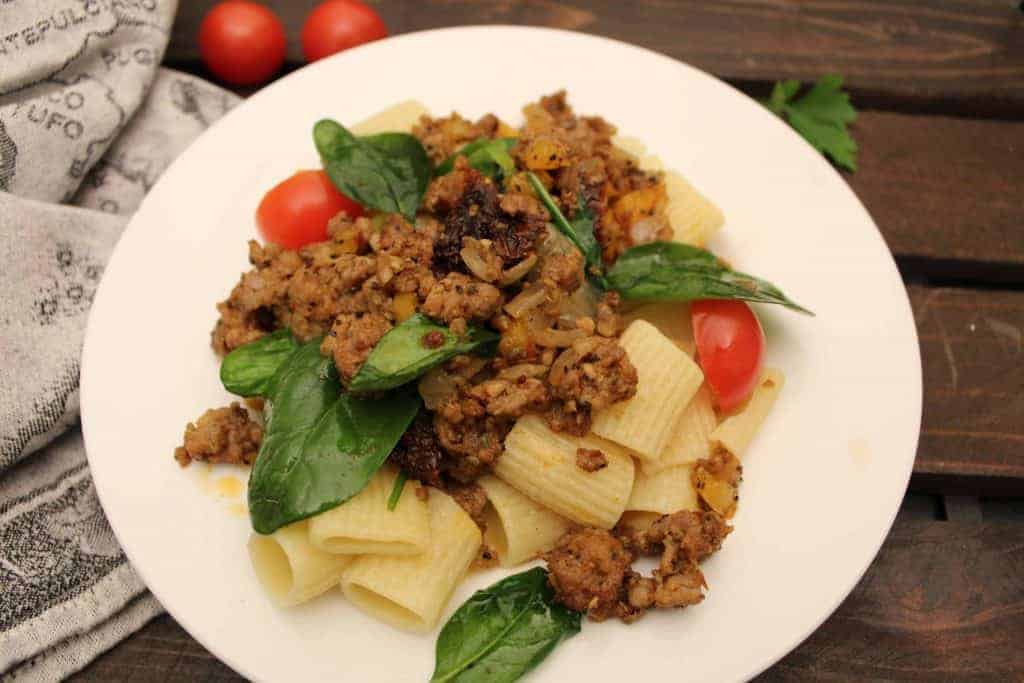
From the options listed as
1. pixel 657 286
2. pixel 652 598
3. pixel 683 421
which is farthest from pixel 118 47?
pixel 652 598

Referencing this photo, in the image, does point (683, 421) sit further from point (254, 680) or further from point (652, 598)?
point (254, 680)

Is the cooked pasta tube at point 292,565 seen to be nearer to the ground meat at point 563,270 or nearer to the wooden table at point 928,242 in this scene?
the wooden table at point 928,242

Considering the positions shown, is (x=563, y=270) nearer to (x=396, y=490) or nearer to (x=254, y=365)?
(x=396, y=490)

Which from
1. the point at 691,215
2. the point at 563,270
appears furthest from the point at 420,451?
the point at 691,215

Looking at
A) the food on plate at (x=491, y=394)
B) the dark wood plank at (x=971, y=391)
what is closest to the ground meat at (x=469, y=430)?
the food on plate at (x=491, y=394)

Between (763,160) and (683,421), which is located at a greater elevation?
(763,160)

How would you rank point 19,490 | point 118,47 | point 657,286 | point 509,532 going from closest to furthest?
point 509,532
point 657,286
point 19,490
point 118,47

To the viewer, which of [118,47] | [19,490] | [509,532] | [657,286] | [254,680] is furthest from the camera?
[118,47]
